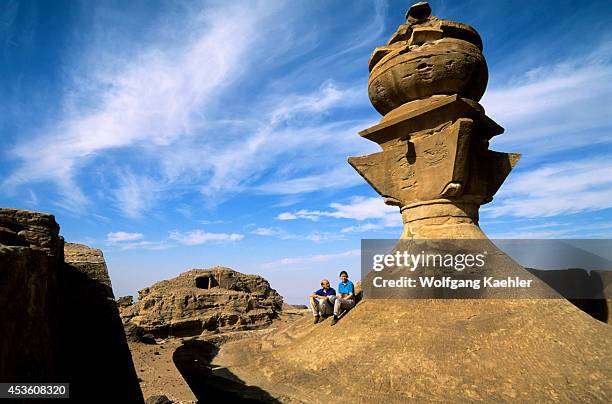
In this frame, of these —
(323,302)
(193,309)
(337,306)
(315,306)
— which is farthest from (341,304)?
(193,309)

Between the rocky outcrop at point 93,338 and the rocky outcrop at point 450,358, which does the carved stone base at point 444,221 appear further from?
the rocky outcrop at point 93,338

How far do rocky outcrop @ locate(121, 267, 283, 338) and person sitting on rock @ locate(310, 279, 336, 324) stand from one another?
1241 cm

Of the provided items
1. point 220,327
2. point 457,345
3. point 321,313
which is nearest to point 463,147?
point 457,345

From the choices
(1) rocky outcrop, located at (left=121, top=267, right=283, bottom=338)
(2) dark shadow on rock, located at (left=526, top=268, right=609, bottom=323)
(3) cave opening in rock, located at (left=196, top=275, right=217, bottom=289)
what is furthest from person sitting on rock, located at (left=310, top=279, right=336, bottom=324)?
(3) cave opening in rock, located at (left=196, top=275, right=217, bottom=289)

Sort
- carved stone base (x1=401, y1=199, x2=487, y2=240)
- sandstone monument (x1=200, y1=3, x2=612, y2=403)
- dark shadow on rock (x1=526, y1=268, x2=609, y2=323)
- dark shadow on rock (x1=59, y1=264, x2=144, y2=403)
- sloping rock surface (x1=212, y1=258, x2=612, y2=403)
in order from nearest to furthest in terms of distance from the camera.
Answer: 1. dark shadow on rock (x1=59, y1=264, x2=144, y2=403)
2. sloping rock surface (x1=212, y1=258, x2=612, y2=403)
3. sandstone monument (x1=200, y1=3, x2=612, y2=403)
4. carved stone base (x1=401, y1=199, x2=487, y2=240)
5. dark shadow on rock (x1=526, y1=268, x2=609, y2=323)

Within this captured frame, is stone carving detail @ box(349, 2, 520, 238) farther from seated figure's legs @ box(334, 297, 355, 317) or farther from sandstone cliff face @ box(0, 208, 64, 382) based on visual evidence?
sandstone cliff face @ box(0, 208, 64, 382)

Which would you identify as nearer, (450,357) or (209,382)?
(450,357)

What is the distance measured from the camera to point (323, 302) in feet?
20.4

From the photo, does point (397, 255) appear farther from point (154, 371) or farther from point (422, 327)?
point (154, 371)

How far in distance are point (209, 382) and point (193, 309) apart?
48.6 feet

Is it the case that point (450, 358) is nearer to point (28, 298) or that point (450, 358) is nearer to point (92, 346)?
point (92, 346)

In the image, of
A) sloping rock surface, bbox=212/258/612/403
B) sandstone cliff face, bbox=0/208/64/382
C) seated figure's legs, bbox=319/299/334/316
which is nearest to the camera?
sandstone cliff face, bbox=0/208/64/382

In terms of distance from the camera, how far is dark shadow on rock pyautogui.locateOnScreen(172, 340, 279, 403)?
14.1ft

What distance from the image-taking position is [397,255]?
5.70 m
